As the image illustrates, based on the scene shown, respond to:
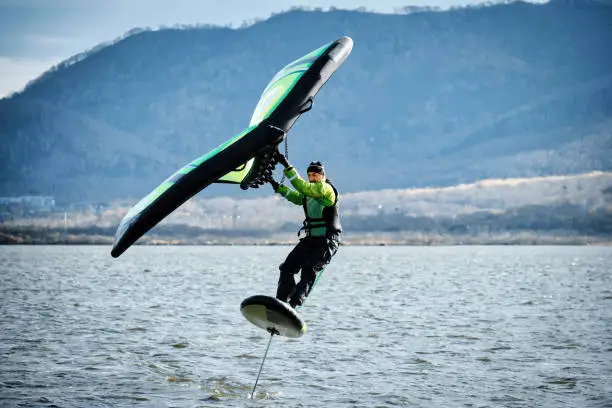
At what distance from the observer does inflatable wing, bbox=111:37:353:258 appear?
17609mm

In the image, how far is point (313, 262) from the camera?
1962 cm

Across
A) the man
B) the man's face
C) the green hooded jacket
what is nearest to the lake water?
the man

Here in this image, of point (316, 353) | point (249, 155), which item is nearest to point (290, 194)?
point (249, 155)

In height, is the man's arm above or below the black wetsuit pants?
above

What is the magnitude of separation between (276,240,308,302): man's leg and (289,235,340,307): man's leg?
3.8 inches

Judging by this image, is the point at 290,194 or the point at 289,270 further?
the point at 289,270

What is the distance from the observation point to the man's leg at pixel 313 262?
19594mm

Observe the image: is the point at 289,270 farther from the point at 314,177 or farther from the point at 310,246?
the point at 314,177

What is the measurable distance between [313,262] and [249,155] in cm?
273

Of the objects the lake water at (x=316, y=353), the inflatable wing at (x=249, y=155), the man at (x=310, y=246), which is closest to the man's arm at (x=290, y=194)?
the man at (x=310, y=246)

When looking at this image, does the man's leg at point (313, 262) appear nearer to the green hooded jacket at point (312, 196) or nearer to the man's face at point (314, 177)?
the green hooded jacket at point (312, 196)

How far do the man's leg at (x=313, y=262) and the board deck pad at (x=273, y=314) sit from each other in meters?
0.57

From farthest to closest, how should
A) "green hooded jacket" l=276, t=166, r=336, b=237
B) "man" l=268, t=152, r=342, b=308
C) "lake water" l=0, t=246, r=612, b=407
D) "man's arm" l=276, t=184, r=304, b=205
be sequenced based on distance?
"lake water" l=0, t=246, r=612, b=407 → "man" l=268, t=152, r=342, b=308 → "man's arm" l=276, t=184, r=304, b=205 → "green hooded jacket" l=276, t=166, r=336, b=237

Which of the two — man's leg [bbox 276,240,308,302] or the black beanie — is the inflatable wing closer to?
the black beanie
